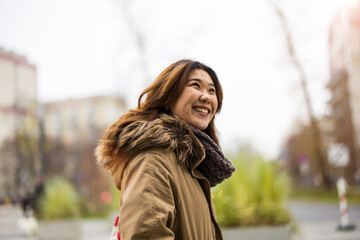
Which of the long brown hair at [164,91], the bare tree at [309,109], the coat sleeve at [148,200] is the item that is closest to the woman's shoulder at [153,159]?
the coat sleeve at [148,200]

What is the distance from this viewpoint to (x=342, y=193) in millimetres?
7961

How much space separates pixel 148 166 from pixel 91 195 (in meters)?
21.3

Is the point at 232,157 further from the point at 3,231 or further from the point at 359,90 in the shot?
the point at 359,90

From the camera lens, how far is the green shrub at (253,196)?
5262 millimetres

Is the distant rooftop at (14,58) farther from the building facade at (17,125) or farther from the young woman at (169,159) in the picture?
the young woman at (169,159)

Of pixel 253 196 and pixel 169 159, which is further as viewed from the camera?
pixel 253 196

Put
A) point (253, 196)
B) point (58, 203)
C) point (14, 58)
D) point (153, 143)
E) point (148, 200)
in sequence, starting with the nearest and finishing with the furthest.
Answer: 1. point (148, 200)
2. point (153, 143)
3. point (253, 196)
4. point (58, 203)
5. point (14, 58)

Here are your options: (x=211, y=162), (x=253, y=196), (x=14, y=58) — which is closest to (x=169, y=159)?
(x=211, y=162)

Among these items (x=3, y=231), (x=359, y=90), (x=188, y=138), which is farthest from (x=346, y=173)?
(x=188, y=138)

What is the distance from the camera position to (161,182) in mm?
1262

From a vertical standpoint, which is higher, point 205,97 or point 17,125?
point 17,125

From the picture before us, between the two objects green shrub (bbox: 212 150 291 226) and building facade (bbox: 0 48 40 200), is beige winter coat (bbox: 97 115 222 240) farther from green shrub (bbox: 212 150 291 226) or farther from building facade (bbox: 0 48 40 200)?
building facade (bbox: 0 48 40 200)

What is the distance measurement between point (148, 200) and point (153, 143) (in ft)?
0.65

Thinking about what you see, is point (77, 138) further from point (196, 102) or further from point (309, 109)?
point (196, 102)
